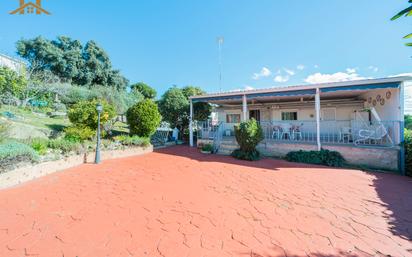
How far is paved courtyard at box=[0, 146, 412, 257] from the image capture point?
2.88 metres

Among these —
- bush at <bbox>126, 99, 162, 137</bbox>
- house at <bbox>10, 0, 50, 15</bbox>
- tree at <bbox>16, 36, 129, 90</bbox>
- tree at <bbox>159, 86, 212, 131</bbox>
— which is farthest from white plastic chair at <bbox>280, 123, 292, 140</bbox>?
tree at <bbox>16, 36, 129, 90</bbox>

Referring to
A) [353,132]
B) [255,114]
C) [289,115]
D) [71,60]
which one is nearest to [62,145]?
[255,114]

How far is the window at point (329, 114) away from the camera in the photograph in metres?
12.7

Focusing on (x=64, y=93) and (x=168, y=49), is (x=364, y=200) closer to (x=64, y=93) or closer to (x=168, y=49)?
(x=168, y=49)

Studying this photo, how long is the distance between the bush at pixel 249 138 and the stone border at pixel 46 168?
6334 millimetres

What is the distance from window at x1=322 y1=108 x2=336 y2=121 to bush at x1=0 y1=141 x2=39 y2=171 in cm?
1601

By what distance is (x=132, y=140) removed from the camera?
1054 centimetres

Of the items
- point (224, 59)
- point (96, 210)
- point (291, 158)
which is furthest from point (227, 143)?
point (224, 59)

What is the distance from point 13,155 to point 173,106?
31.8 ft

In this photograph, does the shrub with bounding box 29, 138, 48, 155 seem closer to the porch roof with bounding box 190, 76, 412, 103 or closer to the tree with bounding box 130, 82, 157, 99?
the porch roof with bounding box 190, 76, 412, 103

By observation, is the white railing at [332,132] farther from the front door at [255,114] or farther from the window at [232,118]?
the front door at [255,114]

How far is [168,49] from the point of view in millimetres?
18297

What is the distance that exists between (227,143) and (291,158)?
11.8 feet

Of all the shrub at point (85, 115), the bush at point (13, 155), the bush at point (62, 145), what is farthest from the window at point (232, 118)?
the bush at point (13, 155)
